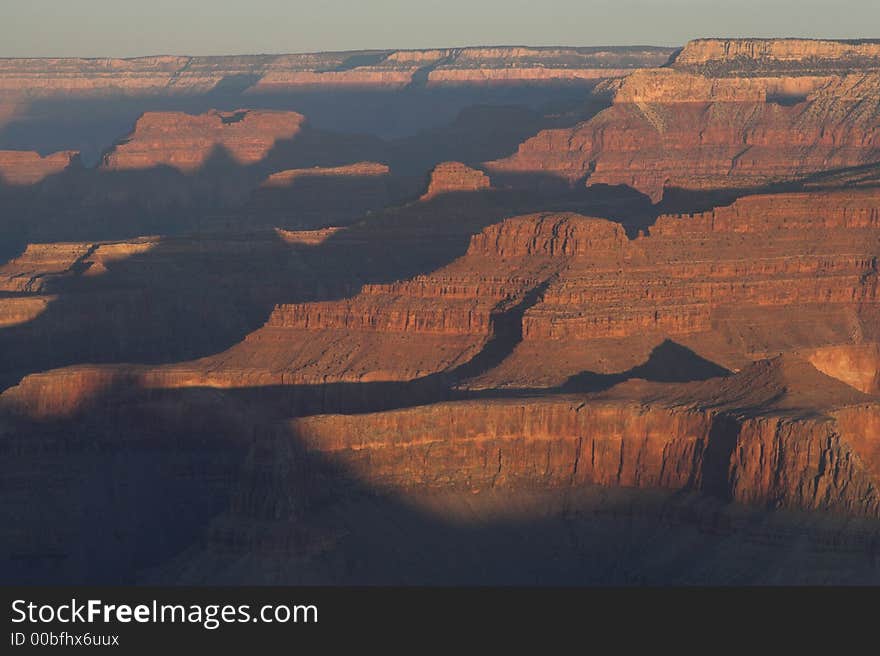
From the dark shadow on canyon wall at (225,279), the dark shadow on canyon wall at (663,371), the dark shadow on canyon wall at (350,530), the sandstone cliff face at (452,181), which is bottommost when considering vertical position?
the dark shadow on canyon wall at (350,530)

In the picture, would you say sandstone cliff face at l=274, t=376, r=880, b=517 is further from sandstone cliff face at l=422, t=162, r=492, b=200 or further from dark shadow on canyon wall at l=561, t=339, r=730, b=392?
sandstone cliff face at l=422, t=162, r=492, b=200

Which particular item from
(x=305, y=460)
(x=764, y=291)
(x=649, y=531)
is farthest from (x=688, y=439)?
(x=764, y=291)

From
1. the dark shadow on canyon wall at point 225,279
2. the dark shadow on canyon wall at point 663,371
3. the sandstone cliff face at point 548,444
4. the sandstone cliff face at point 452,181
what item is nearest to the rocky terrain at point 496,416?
the sandstone cliff face at point 548,444

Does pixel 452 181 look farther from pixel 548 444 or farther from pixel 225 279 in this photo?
pixel 548 444

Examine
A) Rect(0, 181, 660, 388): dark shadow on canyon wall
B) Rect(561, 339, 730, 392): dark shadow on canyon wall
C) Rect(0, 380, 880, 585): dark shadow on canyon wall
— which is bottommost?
Rect(0, 380, 880, 585): dark shadow on canyon wall

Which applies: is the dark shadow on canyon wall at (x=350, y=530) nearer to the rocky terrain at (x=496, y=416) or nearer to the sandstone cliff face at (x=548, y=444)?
the rocky terrain at (x=496, y=416)

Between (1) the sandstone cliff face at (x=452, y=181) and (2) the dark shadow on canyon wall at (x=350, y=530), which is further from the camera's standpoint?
(1) the sandstone cliff face at (x=452, y=181)

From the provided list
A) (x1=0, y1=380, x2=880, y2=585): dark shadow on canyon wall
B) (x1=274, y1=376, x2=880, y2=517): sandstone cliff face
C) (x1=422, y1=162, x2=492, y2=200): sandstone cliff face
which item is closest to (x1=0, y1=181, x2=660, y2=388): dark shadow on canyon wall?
(x1=422, y1=162, x2=492, y2=200): sandstone cliff face

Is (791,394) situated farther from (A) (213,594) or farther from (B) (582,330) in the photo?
(A) (213,594)
